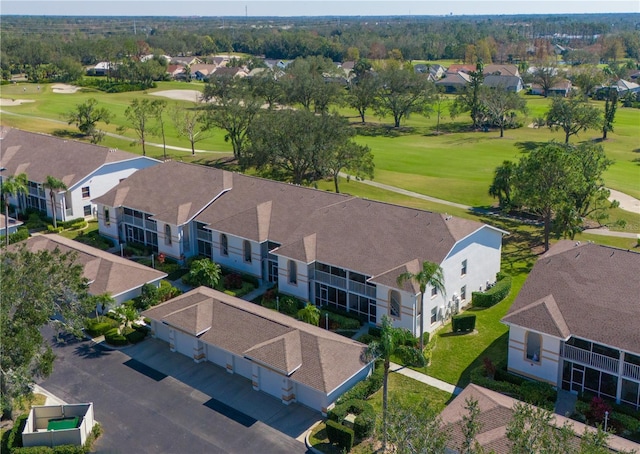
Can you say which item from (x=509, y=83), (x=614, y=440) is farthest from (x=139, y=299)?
(x=509, y=83)

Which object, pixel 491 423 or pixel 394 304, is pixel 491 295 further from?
pixel 491 423

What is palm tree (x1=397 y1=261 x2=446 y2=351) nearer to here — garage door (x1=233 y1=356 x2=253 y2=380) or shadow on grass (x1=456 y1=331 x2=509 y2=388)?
shadow on grass (x1=456 y1=331 x2=509 y2=388)

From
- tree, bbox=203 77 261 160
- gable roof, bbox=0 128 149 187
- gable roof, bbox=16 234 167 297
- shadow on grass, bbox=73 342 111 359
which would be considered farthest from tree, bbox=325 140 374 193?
shadow on grass, bbox=73 342 111 359

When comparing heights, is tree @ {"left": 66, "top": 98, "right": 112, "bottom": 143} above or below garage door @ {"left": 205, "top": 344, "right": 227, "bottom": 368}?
above

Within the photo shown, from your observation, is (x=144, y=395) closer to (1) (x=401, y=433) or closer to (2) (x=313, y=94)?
(1) (x=401, y=433)

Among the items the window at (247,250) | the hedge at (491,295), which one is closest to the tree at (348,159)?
the window at (247,250)

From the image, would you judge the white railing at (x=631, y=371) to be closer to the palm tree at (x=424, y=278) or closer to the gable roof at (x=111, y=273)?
the palm tree at (x=424, y=278)
